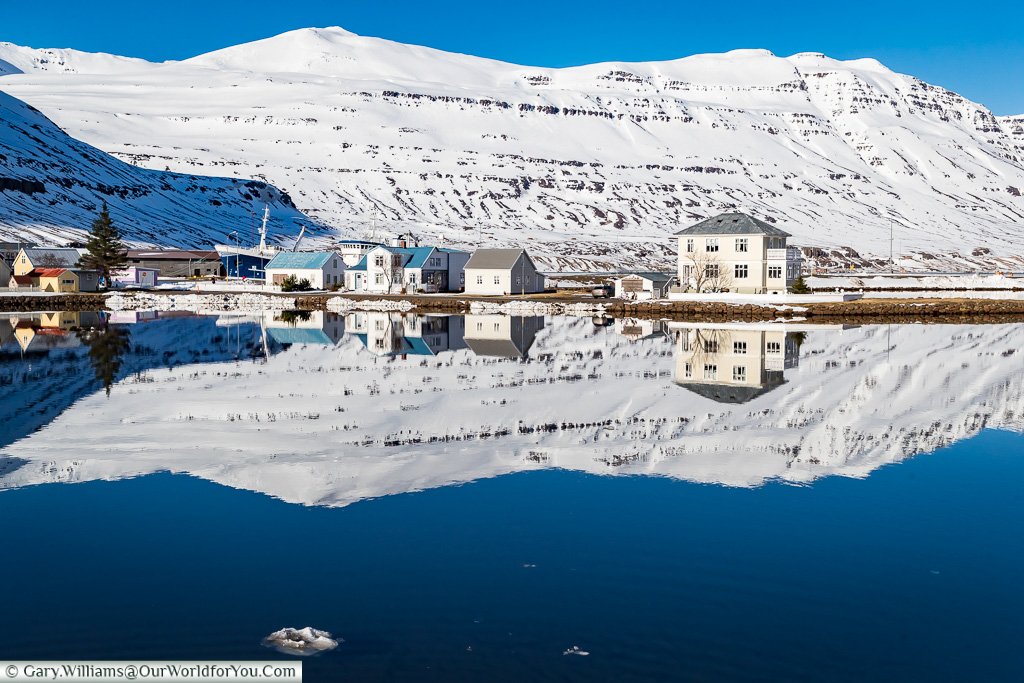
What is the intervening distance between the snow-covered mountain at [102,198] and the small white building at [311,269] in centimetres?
5004

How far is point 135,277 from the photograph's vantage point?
303ft

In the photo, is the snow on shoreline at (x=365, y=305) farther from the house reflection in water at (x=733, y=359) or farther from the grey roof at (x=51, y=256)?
the grey roof at (x=51, y=256)

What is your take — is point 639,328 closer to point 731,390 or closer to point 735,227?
point 735,227

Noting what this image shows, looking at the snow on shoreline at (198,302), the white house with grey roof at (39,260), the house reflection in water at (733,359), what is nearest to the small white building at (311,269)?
the snow on shoreline at (198,302)

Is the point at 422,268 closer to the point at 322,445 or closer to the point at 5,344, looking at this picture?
the point at 5,344

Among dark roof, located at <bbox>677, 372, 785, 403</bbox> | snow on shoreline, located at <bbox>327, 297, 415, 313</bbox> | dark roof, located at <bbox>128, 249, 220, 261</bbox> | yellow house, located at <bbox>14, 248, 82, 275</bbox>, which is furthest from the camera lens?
dark roof, located at <bbox>128, 249, 220, 261</bbox>

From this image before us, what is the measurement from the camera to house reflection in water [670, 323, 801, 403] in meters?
25.2

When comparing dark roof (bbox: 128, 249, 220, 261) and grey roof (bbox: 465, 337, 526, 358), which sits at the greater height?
dark roof (bbox: 128, 249, 220, 261)

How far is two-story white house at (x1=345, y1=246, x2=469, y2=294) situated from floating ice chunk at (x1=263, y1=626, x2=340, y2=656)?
70.8 metres

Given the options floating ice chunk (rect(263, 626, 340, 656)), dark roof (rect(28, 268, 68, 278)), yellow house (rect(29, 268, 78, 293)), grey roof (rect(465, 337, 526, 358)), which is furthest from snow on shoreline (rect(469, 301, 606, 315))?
floating ice chunk (rect(263, 626, 340, 656))

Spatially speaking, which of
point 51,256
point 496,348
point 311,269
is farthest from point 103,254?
point 496,348

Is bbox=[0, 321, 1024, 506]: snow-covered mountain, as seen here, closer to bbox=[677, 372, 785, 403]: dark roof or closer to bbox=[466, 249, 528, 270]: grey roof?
bbox=[677, 372, 785, 403]: dark roof

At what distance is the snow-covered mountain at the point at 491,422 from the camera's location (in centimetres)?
1555

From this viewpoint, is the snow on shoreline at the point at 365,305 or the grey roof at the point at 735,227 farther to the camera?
the snow on shoreline at the point at 365,305
